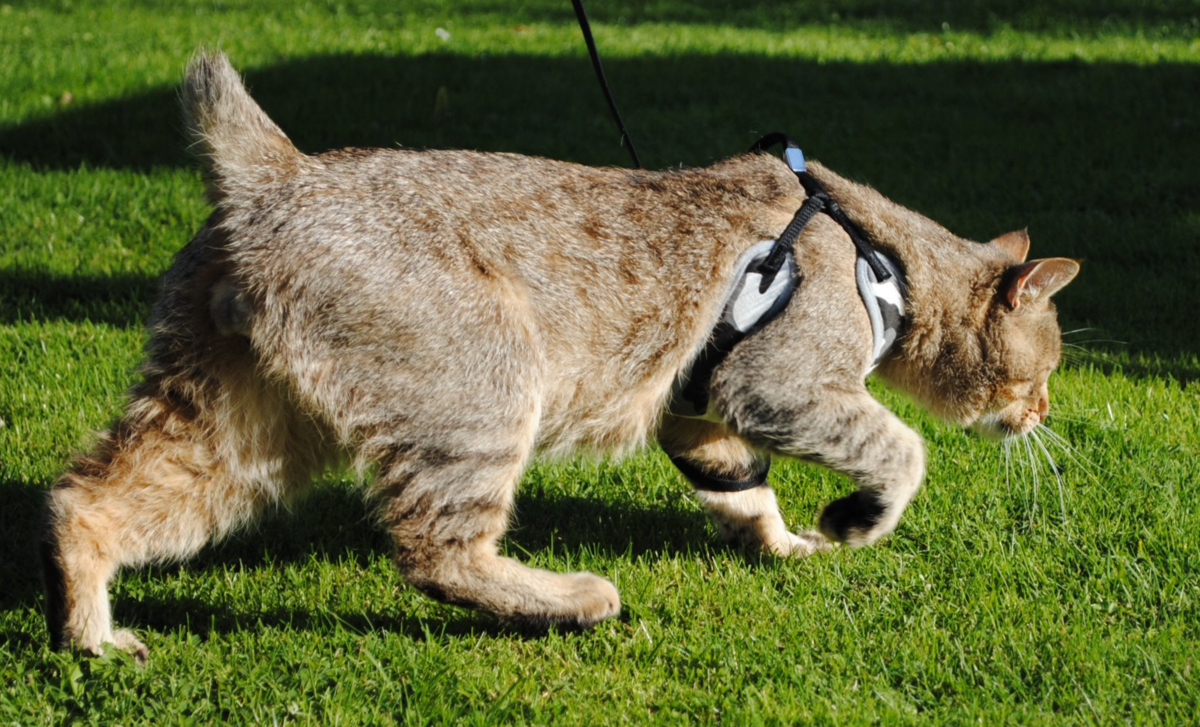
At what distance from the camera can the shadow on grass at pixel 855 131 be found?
261 inches

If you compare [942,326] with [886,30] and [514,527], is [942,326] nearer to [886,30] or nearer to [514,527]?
[514,527]

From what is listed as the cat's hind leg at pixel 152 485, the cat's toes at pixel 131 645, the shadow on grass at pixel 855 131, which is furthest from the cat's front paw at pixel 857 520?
the shadow on grass at pixel 855 131

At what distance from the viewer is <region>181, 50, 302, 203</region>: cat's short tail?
356cm

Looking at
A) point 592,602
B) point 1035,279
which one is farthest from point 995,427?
point 592,602

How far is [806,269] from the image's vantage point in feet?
12.6

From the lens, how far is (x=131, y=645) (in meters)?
3.55

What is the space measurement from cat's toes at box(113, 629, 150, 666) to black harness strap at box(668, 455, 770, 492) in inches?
76.4

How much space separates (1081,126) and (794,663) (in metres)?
6.80

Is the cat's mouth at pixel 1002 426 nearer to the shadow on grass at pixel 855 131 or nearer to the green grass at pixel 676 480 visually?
the green grass at pixel 676 480

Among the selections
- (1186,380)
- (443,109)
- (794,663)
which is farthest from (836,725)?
(443,109)

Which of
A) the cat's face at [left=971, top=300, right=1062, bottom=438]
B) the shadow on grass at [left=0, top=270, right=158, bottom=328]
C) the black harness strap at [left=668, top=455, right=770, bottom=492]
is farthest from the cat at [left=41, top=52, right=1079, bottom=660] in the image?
the shadow on grass at [left=0, top=270, right=158, bottom=328]

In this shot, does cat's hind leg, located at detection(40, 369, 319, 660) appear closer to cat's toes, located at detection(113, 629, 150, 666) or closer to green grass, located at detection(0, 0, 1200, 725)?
cat's toes, located at detection(113, 629, 150, 666)

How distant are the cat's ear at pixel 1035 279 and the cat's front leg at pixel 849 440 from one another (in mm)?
656

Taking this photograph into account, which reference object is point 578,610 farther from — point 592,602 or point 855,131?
point 855,131
